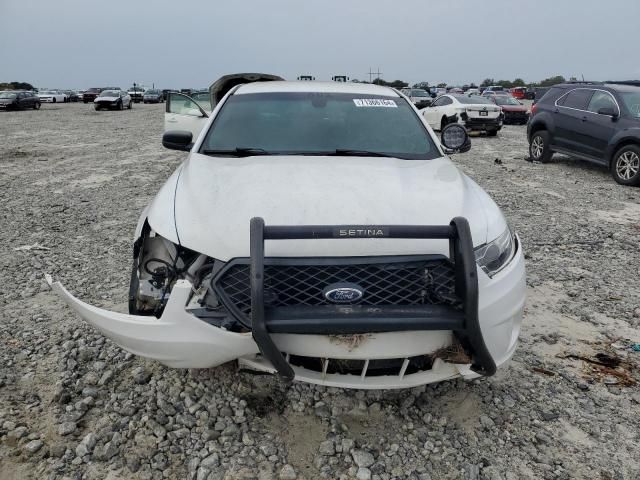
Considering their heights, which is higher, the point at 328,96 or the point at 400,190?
the point at 328,96

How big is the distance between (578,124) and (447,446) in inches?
362

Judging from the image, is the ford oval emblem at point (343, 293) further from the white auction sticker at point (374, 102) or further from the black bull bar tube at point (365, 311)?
the white auction sticker at point (374, 102)

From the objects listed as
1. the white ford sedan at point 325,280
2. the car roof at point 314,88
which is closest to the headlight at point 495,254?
the white ford sedan at point 325,280

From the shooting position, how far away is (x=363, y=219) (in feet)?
7.39

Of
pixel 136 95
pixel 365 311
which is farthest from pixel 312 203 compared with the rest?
pixel 136 95

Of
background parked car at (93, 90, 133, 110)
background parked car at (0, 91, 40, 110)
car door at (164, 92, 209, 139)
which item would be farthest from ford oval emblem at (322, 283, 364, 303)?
background parked car at (0, 91, 40, 110)

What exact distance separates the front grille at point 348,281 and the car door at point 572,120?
9.03 meters

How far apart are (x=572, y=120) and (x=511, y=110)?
1213cm

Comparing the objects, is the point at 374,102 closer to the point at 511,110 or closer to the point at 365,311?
the point at 365,311

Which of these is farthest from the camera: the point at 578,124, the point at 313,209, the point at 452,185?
the point at 578,124

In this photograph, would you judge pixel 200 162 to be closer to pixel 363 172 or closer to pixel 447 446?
pixel 363 172

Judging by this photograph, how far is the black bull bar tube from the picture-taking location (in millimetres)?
1948

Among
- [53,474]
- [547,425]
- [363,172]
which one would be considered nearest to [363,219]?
[363,172]

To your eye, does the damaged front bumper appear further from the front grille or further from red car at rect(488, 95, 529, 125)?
red car at rect(488, 95, 529, 125)
